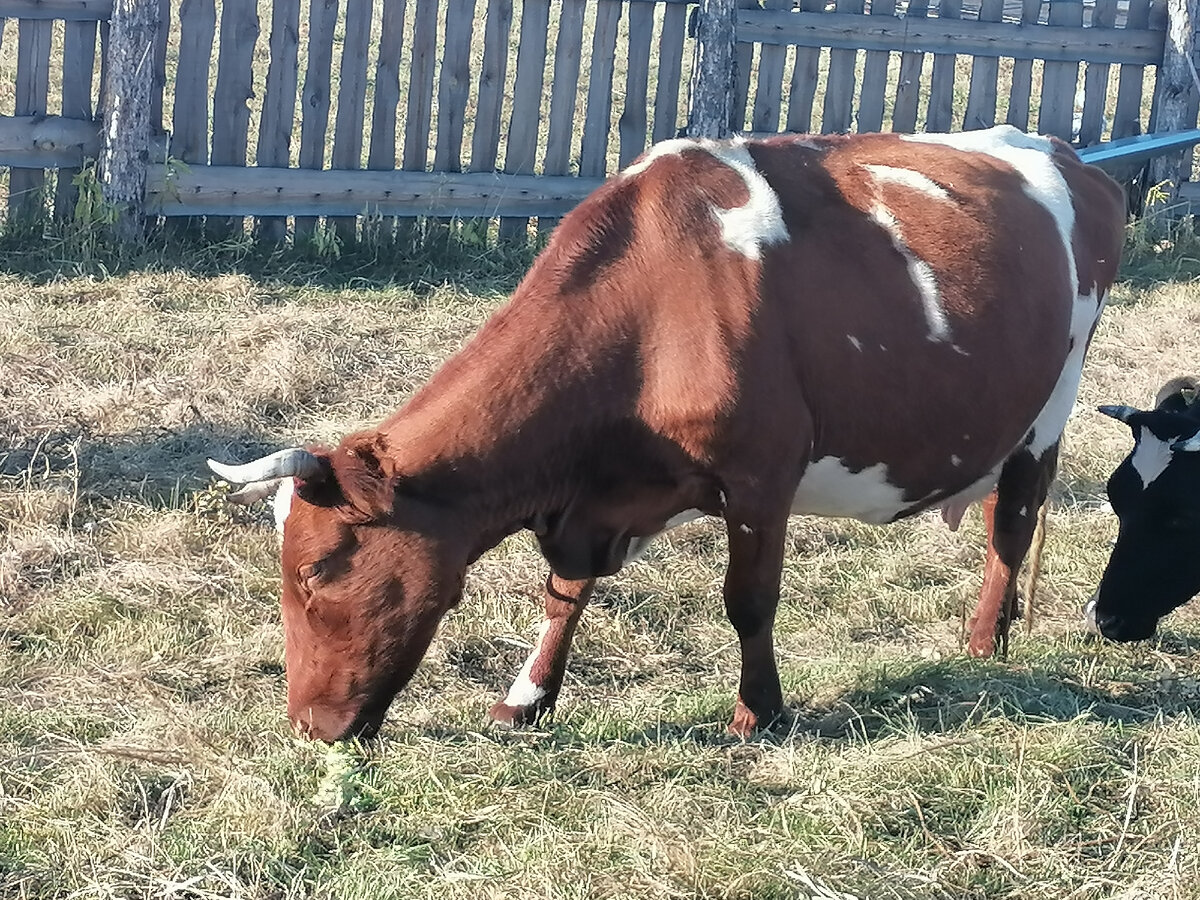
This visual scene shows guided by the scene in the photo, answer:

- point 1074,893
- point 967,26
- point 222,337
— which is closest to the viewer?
point 1074,893

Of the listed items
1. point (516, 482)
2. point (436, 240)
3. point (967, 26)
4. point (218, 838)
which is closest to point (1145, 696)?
point (516, 482)

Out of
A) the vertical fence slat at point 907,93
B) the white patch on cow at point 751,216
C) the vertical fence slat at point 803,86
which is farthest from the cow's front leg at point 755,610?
the vertical fence slat at point 907,93

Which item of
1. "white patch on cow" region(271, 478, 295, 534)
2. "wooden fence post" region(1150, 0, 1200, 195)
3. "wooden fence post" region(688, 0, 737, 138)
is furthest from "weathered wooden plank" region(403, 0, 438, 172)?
"white patch on cow" region(271, 478, 295, 534)

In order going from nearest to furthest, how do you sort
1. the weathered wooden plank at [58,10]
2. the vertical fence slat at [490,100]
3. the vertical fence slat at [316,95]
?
the weathered wooden plank at [58,10] < the vertical fence slat at [316,95] < the vertical fence slat at [490,100]

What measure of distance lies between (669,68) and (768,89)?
0.78m

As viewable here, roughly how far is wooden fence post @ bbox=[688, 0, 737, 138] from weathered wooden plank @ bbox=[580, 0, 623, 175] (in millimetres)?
592

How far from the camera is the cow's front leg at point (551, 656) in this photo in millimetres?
4930

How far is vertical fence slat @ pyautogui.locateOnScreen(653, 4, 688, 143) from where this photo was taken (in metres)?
10.7

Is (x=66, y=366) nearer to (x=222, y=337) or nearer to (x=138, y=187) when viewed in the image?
(x=222, y=337)

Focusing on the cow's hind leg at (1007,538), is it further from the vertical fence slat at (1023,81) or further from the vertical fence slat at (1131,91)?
the vertical fence slat at (1131,91)

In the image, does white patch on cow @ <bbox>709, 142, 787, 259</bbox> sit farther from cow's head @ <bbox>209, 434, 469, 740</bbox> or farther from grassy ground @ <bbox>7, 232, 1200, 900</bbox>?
grassy ground @ <bbox>7, 232, 1200, 900</bbox>

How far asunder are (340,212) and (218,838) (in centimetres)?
670

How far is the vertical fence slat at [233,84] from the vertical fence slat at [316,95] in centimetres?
37

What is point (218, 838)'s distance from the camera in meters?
3.81
